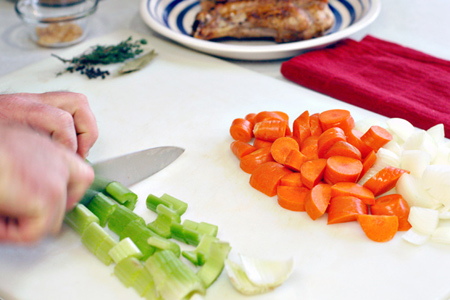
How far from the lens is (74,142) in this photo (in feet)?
5.21

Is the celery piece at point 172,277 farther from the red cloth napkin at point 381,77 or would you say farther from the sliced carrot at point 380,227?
the red cloth napkin at point 381,77

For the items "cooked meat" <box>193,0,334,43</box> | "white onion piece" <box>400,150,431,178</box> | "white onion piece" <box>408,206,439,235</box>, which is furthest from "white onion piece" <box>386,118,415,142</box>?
"cooked meat" <box>193,0,334,43</box>

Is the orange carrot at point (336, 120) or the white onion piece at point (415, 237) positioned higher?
the orange carrot at point (336, 120)

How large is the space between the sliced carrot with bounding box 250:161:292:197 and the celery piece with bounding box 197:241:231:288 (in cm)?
35

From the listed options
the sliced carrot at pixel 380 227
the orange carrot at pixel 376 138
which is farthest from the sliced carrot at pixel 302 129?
the sliced carrot at pixel 380 227

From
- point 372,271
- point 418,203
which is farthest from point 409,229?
point 372,271

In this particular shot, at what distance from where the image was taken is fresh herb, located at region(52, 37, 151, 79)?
2314 millimetres

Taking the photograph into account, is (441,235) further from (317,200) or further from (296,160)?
(296,160)

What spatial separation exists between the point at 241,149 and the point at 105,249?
0.63 metres

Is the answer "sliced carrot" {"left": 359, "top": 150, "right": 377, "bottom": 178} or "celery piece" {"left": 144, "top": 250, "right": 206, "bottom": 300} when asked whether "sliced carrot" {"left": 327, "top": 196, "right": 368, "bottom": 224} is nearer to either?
"sliced carrot" {"left": 359, "top": 150, "right": 377, "bottom": 178}

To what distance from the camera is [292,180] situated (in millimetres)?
1606

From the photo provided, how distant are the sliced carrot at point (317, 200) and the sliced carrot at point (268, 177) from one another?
0.42 feet

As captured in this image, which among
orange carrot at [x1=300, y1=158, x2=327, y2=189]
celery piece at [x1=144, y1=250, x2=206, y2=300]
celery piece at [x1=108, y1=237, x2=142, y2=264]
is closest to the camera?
celery piece at [x1=144, y1=250, x2=206, y2=300]

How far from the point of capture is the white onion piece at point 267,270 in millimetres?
1295
